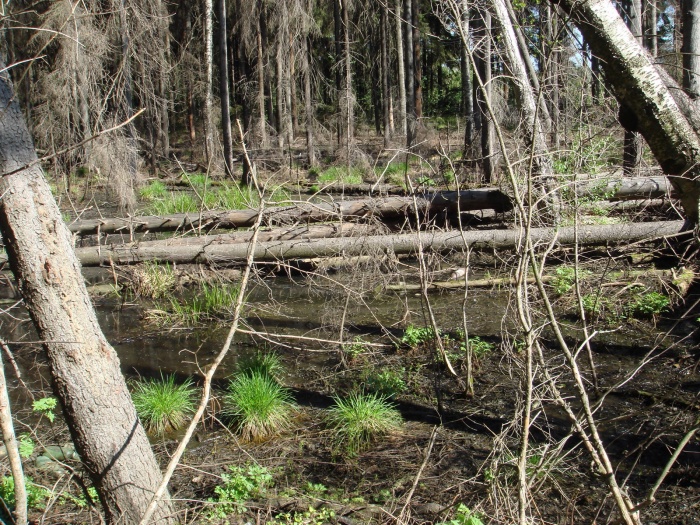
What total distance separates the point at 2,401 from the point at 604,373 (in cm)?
532

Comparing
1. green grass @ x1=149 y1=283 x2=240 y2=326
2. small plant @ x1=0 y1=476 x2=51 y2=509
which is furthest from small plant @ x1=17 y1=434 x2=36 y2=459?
green grass @ x1=149 y1=283 x2=240 y2=326

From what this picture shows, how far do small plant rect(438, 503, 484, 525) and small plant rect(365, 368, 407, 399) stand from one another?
80.1 inches

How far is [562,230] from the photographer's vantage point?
7.92m

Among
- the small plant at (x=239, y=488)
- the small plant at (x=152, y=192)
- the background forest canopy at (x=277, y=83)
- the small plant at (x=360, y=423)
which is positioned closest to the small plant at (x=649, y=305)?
the background forest canopy at (x=277, y=83)

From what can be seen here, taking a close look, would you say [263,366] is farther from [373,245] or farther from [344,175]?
[344,175]

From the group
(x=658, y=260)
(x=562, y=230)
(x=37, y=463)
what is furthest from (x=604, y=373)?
(x=37, y=463)

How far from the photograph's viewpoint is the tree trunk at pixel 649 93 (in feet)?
13.1

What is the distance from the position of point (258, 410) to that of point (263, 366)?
0.98 metres

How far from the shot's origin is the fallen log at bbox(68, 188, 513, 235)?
9.03 m

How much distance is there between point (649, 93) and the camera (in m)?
4.00

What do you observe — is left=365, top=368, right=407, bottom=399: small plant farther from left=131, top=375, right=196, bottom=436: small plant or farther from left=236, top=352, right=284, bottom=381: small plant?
left=131, top=375, right=196, bottom=436: small plant

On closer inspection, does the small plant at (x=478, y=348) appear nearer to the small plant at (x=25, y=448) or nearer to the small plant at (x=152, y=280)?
the small plant at (x=25, y=448)

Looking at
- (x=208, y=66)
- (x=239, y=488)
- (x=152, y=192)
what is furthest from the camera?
(x=208, y=66)

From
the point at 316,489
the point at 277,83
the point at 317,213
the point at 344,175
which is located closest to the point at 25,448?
the point at 316,489
